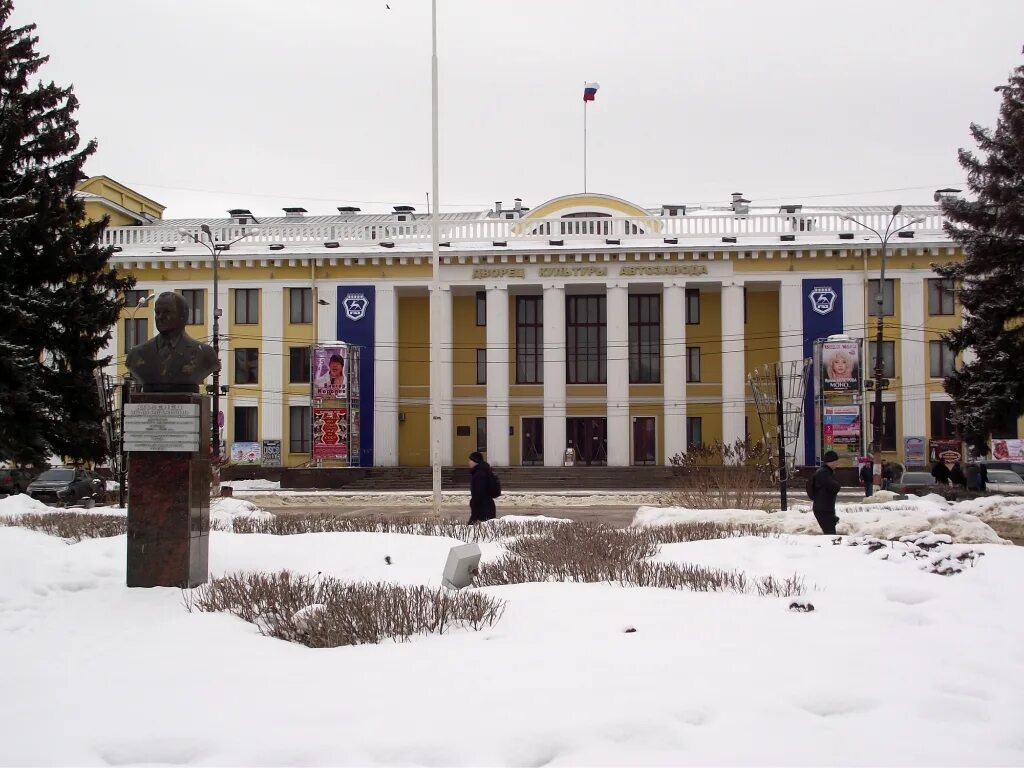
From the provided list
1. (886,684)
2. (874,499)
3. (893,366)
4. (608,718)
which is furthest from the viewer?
(893,366)

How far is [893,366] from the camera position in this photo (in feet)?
156

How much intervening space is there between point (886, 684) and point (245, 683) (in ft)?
13.0

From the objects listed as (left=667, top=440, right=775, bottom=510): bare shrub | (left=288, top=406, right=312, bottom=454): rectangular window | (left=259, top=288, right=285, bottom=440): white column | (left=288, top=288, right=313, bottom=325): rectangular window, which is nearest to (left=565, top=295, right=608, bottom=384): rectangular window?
(left=288, top=288, right=313, bottom=325): rectangular window

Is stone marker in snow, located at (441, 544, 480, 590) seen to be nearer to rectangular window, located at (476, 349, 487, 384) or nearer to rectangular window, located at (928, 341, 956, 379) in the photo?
rectangular window, located at (476, 349, 487, 384)

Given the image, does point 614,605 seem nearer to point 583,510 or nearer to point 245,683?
point 245,683

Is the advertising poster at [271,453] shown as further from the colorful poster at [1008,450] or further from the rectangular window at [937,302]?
the colorful poster at [1008,450]

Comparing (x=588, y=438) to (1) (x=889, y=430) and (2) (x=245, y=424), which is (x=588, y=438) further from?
(2) (x=245, y=424)

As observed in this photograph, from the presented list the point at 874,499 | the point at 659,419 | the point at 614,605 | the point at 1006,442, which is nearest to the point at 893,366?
the point at 1006,442

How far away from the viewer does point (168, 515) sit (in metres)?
Result: 9.58

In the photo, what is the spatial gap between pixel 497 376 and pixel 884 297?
19.0 metres

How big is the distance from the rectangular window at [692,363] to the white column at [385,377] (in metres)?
14.9

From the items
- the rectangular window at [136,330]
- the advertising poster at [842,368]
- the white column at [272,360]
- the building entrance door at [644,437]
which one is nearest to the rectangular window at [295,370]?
the white column at [272,360]

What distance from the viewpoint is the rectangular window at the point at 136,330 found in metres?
50.1

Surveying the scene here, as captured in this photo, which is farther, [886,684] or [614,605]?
[614,605]
